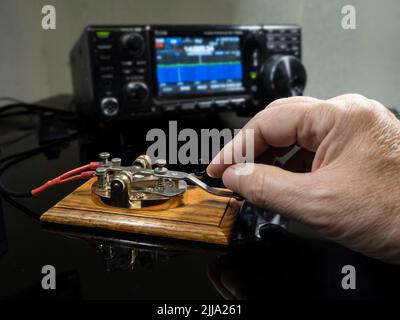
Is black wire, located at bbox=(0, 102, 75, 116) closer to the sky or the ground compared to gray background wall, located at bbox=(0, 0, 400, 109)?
closer to the ground

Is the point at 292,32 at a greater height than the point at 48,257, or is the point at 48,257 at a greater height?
the point at 292,32

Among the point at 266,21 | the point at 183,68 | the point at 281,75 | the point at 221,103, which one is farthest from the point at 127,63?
Result: the point at 266,21

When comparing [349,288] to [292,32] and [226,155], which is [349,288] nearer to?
[226,155]

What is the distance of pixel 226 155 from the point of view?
0.49 metres

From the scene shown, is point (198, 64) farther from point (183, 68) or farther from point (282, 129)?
point (282, 129)

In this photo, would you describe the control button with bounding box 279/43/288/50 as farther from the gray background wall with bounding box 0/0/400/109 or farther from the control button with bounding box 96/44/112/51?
the control button with bounding box 96/44/112/51

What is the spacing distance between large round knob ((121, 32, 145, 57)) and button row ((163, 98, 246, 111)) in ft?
0.41

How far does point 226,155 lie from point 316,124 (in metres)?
0.12

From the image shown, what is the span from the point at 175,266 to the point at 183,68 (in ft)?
1.74

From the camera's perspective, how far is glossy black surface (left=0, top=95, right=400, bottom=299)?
0.37 metres

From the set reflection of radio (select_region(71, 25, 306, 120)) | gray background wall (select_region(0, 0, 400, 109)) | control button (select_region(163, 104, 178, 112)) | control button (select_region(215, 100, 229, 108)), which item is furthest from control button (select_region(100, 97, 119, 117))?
gray background wall (select_region(0, 0, 400, 109))

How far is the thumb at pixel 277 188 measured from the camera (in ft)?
1.27

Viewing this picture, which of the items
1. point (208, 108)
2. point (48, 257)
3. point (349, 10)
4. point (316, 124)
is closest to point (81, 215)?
point (48, 257)
